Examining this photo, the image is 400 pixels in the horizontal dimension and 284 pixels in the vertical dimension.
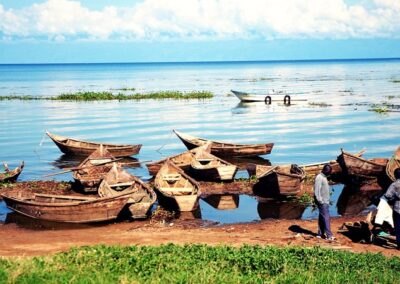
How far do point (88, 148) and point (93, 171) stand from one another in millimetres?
8140

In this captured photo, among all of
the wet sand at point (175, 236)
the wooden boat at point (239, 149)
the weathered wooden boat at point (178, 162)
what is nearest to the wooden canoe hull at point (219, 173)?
the weathered wooden boat at point (178, 162)

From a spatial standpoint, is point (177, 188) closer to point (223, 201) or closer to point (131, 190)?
point (223, 201)

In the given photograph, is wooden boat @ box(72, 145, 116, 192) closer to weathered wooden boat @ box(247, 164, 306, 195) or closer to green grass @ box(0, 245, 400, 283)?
weathered wooden boat @ box(247, 164, 306, 195)

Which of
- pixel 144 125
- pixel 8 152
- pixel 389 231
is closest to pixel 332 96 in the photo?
pixel 144 125

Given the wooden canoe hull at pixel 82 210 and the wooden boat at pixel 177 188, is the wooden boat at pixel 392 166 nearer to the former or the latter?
the wooden boat at pixel 177 188

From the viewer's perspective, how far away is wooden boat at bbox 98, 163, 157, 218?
19094 millimetres

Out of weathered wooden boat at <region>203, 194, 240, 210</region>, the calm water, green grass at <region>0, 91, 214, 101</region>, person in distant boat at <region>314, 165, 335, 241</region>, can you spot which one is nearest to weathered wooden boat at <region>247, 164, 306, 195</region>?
the calm water

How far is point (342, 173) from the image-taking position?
82.0 feet

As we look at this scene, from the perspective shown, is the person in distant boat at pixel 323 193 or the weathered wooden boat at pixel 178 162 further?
the weathered wooden boat at pixel 178 162

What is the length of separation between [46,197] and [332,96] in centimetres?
5577

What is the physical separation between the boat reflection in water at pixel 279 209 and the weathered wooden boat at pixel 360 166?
4.10 m

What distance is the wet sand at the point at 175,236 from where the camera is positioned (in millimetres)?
15352

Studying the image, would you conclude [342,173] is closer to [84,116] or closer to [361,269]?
[361,269]

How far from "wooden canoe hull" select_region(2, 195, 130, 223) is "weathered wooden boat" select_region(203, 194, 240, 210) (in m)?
4.37
